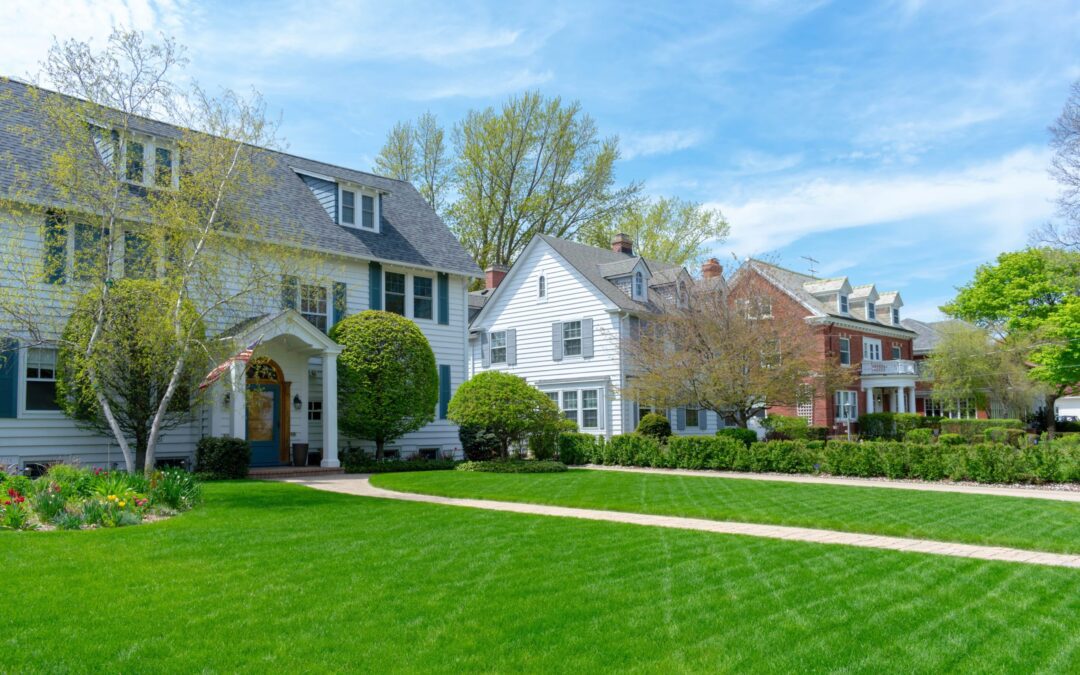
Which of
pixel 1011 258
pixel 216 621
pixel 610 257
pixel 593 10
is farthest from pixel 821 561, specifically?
pixel 1011 258

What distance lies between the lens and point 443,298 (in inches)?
869

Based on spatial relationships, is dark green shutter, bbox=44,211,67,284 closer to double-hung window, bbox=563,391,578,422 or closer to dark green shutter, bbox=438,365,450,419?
dark green shutter, bbox=438,365,450,419

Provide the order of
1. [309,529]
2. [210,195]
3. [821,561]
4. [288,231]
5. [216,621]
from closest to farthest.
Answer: [216,621] → [821,561] → [309,529] → [210,195] → [288,231]

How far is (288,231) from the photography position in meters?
17.8

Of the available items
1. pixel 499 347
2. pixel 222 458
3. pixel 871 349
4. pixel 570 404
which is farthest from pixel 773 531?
pixel 871 349

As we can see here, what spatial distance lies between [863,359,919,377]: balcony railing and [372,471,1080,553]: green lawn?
22966 millimetres

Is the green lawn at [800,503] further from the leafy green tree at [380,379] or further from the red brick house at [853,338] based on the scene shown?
the red brick house at [853,338]

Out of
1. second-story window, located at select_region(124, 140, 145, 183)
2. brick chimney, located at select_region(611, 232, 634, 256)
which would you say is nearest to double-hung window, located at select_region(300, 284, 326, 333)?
second-story window, located at select_region(124, 140, 145, 183)

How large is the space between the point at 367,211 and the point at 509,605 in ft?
56.7

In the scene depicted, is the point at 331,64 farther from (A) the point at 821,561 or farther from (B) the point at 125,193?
(A) the point at 821,561

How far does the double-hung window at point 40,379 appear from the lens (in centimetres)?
1492

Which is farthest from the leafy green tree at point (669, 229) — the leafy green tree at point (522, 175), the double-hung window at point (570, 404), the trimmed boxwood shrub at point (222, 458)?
the trimmed boxwood shrub at point (222, 458)

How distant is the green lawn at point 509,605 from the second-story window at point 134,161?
7.23 metres

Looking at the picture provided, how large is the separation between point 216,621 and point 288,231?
548 inches
